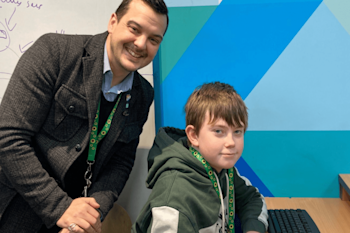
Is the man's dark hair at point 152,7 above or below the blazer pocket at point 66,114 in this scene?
above

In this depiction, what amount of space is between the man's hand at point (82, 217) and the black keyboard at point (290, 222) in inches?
28.5

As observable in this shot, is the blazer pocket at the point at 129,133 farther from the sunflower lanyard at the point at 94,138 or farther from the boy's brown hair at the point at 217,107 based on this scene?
the boy's brown hair at the point at 217,107

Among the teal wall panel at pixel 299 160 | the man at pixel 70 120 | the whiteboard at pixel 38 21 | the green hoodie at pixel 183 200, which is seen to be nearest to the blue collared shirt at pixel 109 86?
the man at pixel 70 120

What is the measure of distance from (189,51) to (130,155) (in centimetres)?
69

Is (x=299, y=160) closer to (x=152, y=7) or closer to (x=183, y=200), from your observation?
(x=183, y=200)

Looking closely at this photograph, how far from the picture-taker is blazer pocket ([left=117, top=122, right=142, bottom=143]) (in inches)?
54.3

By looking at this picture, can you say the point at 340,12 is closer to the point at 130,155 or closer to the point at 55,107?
the point at 130,155

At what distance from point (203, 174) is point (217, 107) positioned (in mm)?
268

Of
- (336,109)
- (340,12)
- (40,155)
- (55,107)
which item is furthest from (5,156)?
(340,12)

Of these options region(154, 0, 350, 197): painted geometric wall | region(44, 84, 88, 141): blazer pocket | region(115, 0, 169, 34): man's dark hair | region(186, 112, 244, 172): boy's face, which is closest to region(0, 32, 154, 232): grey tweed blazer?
region(44, 84, 88, 141): blazer pocket

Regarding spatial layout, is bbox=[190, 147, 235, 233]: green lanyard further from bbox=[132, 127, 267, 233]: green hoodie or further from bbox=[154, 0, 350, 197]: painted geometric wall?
bbox=[154, 0, 350, 197]: painted geometric wall

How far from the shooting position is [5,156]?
43.9 inches

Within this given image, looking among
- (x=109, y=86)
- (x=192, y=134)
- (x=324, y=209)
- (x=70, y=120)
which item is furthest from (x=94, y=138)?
(x=324, y=209)

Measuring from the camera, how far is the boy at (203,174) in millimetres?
975
